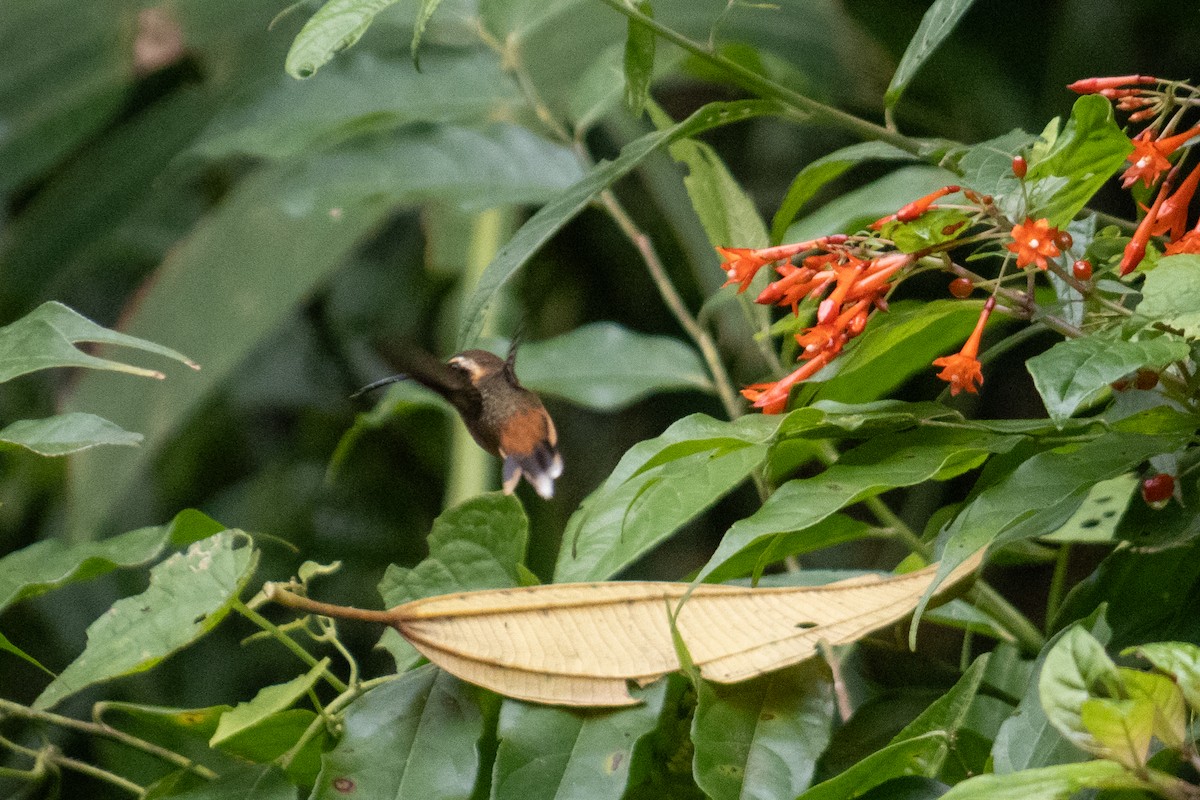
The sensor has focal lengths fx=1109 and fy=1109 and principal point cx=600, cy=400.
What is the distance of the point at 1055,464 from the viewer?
1.52ft

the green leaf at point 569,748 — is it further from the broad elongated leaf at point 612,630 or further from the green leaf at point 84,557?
the green leaf at point 84,557

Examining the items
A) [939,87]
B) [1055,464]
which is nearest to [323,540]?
[939,87]

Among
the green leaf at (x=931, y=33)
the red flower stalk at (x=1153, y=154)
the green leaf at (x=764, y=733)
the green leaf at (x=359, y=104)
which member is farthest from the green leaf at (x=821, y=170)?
the green leaf at (x=359, y=104)

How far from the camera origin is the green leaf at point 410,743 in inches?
19.1

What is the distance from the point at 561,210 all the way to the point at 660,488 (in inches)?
6.7

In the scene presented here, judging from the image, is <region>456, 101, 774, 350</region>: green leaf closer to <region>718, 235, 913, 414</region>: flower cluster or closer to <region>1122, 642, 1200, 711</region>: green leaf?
<region>718, 235, 913, 414</region>: flower cluster

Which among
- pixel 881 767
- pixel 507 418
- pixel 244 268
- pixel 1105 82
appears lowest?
pixel 244 268

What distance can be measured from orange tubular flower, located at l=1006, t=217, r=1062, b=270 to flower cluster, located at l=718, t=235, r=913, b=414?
0.06 metres

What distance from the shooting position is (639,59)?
60 centimetres

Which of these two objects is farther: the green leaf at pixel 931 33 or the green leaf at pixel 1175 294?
the green leaf at pixel 931 33

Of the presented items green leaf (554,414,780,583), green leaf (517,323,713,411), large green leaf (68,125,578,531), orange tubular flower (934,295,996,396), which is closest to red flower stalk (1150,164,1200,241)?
orange tubular flower (934,295,996,396)

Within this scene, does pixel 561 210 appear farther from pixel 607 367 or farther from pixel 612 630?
pixel 607 367

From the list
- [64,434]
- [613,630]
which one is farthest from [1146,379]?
[64,434]

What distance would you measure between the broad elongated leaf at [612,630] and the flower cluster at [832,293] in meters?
0.11
